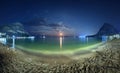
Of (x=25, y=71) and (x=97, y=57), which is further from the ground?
(x=97, y=57)

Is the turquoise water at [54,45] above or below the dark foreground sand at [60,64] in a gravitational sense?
above

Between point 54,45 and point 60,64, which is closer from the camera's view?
point 60,64

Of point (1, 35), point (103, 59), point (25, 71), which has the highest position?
point (1, 35)

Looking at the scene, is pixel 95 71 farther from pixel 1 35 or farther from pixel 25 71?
pixel 1 35

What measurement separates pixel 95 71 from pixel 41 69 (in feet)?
8.97

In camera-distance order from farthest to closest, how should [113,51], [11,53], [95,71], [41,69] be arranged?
[11,53], [113,51], [41,69], [95,71]

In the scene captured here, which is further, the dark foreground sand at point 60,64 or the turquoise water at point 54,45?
the turquoise water at point 54,45

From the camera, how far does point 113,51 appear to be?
9.94 meters

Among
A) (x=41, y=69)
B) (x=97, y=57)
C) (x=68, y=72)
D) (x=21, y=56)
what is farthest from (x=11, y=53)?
(x=97, y=57)

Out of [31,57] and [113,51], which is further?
[31,57]

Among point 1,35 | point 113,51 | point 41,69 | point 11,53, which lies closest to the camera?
point 41,69

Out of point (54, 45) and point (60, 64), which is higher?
point (54, 45)

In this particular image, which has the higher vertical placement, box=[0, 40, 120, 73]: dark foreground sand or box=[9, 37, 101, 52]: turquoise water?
box=[9, 37, 101, 52]: turquoise water

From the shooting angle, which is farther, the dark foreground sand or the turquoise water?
the turquoise water
